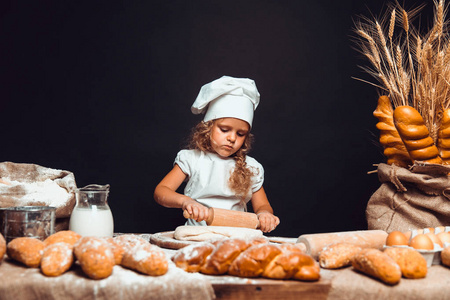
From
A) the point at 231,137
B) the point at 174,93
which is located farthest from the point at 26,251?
the point at 174,93

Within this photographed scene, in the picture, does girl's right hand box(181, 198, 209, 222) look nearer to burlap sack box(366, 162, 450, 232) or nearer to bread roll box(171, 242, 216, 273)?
bread roll box(171, 242, 216, 273)

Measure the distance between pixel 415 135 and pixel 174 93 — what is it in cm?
163

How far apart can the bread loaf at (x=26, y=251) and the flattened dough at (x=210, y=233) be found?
0.53 metres

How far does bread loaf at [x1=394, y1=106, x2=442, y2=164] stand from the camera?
1.91 m

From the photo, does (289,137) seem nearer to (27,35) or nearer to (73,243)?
(27,35)

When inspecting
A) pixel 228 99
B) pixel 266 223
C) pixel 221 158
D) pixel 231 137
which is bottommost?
pixel 266 223

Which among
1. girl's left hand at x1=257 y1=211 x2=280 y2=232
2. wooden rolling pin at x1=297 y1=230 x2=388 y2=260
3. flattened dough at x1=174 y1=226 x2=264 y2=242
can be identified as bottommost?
girl's left hand at x1=257 y1=211 x2=280 y2=232

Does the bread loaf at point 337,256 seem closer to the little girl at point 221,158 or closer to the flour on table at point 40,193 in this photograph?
the flour on table at point 40,193

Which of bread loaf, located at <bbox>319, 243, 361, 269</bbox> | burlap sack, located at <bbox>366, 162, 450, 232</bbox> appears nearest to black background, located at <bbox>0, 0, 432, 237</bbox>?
burlap sack, located at <bbox>366, 162, 450, 232</bbox>

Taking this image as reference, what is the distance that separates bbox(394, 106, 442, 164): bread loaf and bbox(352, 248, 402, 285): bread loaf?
780 mm

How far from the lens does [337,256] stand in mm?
1353

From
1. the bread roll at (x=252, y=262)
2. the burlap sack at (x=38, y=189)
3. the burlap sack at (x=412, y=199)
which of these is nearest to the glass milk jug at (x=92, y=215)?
the burlap sack at (x=38, y=189)

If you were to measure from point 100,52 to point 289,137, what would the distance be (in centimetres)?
130

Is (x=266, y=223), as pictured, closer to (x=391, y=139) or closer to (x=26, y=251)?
(x=391, y=139)
